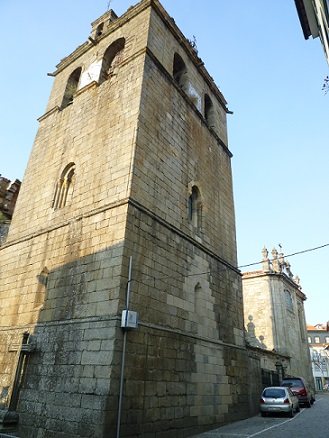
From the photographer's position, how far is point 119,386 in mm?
6594

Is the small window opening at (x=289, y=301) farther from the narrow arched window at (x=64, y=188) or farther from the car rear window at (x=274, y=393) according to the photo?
the narrow arched window at (x=64, y=188)

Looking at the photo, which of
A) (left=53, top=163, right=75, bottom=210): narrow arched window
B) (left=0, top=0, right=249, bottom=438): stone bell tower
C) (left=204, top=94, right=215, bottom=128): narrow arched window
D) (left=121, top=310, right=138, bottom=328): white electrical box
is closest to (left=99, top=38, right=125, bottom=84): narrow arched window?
(left=0, top=0, right=249, bottom=438): stone bell tower

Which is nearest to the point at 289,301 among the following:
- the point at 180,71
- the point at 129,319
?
the point at 180,71

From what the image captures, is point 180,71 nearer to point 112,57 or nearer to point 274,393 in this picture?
point 112,57

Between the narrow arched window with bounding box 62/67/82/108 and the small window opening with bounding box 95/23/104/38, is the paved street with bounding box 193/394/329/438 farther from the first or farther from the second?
the small window opening with bounding box 95/23/104/38

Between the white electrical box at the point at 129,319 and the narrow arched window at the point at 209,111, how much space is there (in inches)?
419

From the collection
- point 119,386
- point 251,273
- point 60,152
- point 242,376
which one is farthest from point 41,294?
point 251,273

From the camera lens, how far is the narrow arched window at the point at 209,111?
15305 mm

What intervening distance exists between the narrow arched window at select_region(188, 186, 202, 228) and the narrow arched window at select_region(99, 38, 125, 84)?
5.49 m

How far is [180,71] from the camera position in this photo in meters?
14.0

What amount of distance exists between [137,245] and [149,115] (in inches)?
168

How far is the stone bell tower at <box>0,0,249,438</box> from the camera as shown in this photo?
281 inches

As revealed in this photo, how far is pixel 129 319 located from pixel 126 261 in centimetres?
131

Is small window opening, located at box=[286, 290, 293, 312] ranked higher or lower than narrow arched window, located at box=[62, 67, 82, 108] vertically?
lower
